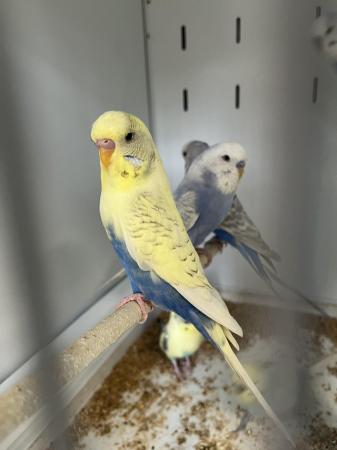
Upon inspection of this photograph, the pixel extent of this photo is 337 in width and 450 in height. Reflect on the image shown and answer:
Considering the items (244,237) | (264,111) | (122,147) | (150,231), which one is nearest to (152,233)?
(150,231)

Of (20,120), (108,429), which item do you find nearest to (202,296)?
(20,120)

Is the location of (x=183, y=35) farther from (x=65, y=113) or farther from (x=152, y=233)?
(x=152, y=233)

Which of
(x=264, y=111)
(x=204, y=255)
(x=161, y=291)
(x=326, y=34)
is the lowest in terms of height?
(x=204, y=255)

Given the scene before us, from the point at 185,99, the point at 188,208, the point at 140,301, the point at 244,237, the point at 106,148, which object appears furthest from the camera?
the point at 185,99

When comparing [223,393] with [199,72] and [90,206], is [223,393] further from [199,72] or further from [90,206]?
[199,72]

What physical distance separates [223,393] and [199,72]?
76 centimetres

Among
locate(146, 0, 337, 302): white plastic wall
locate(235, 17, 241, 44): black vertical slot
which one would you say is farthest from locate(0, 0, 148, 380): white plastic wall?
locate(235, 17, 241, 44): black vertical slot

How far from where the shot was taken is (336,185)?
669 millimetres

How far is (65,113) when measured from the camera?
770 mm

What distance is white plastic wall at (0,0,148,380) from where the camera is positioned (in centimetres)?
67

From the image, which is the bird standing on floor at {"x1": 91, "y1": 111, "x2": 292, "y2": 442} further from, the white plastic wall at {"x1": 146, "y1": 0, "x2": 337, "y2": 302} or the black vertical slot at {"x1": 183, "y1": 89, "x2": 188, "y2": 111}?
the black vertical slot at {"x1": 183, "y1": 89, "x2": 188, "y2": 111}

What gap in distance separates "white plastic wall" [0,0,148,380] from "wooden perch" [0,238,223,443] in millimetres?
257

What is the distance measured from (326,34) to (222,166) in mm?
295

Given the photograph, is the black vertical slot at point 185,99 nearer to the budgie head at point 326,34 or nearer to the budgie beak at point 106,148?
the budgie head at point 326,34
